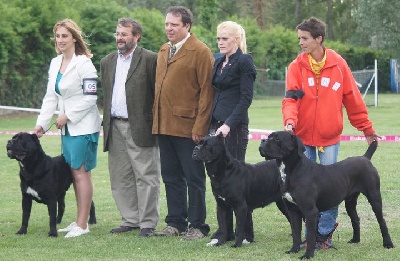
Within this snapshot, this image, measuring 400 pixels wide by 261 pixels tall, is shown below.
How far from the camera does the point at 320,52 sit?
723 centimetres

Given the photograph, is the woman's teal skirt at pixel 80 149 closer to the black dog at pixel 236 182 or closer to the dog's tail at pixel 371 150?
the black dog at pixel 236 182

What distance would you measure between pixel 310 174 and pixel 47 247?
2.56 metres

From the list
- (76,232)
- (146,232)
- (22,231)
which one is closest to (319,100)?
(146,232)

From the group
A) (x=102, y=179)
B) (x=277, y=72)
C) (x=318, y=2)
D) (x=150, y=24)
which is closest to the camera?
(x=102, y=179)

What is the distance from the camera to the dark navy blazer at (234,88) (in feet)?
24.5

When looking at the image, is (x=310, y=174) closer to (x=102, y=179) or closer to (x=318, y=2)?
(x=102, y=179)

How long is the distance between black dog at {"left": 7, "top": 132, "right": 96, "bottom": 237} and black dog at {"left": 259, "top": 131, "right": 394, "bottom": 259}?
8.22ft

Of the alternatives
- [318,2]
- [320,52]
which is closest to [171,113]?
[320,52]

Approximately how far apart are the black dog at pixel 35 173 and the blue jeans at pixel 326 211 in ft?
8.52

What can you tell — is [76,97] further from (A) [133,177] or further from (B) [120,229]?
(B) [120,229]

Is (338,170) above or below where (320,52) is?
below

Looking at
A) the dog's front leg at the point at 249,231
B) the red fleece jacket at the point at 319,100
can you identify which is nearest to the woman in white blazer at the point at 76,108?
the dog's front leg at the point at 249,231

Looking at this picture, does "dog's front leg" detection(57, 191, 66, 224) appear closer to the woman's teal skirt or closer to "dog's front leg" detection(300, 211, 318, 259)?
the woman's teal skirt

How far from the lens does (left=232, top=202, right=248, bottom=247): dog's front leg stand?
7336mm
